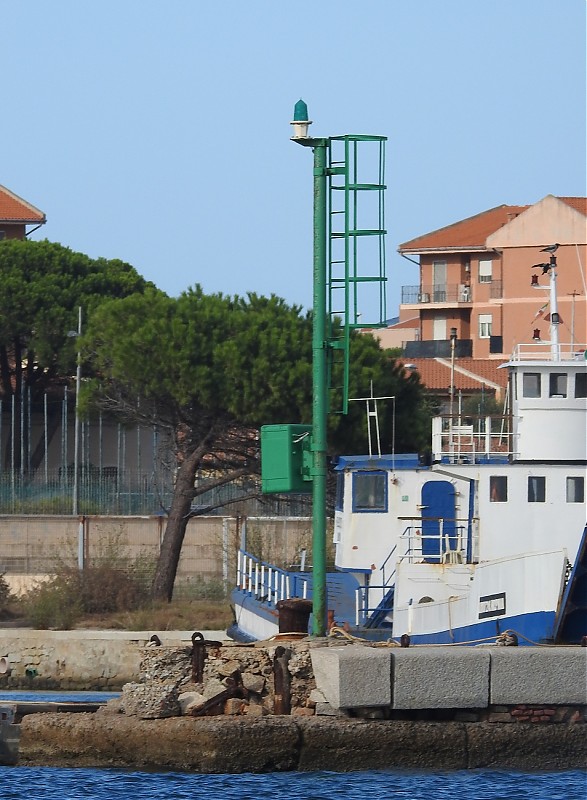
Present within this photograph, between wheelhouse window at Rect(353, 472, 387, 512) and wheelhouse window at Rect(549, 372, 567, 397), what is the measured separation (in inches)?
140

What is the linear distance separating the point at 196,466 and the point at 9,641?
9.02m

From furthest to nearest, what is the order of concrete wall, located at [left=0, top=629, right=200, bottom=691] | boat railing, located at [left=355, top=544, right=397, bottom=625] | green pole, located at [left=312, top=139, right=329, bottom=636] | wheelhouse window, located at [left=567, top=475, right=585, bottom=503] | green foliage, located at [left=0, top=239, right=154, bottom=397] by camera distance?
green foliage, located at [left=0, top=239, right=154, bottom=397] → concrete wall, located at [left=0, top=629, right=200, bottom=691] → boat railing, located at [left=355, top=544, right=397, bottom=625] → wheelhouse window, located at [left=567, top=475, right=585, bottom=503] → green pole, located at [left=312, top=139, right=329, bottom=636]

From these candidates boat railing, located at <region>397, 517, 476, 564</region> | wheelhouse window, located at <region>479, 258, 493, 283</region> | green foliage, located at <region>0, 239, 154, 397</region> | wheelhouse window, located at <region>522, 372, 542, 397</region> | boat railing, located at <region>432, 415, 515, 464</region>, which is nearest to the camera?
wheelhouse window, located at <region>522, 372, 542, 397</region>

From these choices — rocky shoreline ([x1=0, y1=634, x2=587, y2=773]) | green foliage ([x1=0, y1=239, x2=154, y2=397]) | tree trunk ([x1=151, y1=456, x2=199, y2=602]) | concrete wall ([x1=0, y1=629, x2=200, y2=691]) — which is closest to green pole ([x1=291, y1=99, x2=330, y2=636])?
rocky shoreline ([x1=0, y1=634, x2=587, y2=773])

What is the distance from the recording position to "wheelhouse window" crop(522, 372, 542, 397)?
Result: 78.3ft

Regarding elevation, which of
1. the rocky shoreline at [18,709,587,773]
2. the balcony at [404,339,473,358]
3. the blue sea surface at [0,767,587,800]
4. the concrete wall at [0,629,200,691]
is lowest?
the concrete wall at [0,629,200,691]

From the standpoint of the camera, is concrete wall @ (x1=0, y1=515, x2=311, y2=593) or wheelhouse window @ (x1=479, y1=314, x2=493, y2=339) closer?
concrete wall @ (x1=0, y1=515, x2=311, y2=593)

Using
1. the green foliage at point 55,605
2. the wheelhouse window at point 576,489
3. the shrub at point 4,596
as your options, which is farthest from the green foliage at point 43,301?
the wheelhouse window at point 576,489

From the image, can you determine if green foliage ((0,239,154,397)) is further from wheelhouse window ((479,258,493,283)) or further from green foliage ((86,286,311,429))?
wheelhouse window ((479,258,493,283))

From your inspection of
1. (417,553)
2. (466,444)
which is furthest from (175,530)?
(466,444)

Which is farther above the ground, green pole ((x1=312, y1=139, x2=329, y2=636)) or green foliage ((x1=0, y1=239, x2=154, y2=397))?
green foliage ((x1=0, y1=239, x2=154, y2=397))

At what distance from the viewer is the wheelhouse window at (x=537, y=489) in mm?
23734

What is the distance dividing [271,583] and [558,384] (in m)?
8.41

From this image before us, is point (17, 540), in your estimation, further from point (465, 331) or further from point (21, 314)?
point (465, 331)
